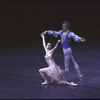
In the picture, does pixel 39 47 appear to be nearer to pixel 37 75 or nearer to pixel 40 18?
pixel 37 75

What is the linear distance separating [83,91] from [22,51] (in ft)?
15.4

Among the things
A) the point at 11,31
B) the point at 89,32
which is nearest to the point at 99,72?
the point at 89,32

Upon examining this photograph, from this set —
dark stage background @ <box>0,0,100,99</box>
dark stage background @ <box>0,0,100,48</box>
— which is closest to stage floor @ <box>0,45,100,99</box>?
dark stage background @ <box>0,0,100,99</box>

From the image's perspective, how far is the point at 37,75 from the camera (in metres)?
7.82

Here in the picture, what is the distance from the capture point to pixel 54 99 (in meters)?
6.02

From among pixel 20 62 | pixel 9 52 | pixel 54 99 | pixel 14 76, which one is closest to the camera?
pixel 54 99

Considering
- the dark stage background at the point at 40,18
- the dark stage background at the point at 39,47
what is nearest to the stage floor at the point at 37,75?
the dark stage background at the point at 39,47

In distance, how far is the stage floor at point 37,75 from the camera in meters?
6.33

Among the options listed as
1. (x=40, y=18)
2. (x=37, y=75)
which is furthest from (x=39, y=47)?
(x=40, y=18)

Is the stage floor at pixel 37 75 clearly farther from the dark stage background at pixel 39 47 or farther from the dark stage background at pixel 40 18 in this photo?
the dark stage background at pixel 40 18

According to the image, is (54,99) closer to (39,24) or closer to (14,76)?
(14,76)

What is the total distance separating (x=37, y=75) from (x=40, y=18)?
986cm

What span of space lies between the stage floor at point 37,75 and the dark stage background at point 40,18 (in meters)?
1.63

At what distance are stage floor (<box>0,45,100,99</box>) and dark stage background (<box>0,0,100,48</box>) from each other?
1.63 meters
